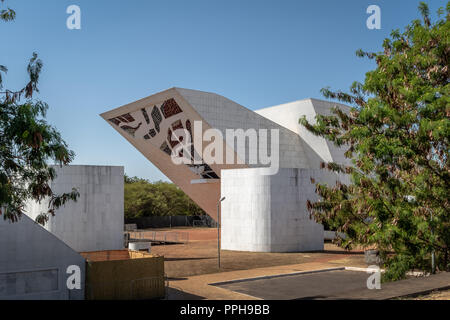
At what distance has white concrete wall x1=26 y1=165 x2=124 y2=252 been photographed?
27031mm

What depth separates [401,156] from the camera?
12.6 metres

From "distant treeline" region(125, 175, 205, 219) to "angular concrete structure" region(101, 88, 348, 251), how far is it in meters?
19.9

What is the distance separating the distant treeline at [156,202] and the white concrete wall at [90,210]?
32995 millimetres

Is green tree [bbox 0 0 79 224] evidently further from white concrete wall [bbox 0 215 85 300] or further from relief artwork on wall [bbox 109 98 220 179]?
relief artwork on wall [bbox 109 98 220 179]

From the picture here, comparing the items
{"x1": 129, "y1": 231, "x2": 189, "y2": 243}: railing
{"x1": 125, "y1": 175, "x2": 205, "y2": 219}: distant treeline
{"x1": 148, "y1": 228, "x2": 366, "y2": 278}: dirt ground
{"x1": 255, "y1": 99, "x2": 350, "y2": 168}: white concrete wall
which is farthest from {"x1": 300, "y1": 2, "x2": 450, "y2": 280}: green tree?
{"x1": 125, "y1": 175, "x2": 205, "y2": 219}: distant treeline

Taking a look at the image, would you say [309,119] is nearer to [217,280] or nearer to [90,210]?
[90,210]

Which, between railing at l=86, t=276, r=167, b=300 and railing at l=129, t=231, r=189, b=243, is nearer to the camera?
railing at l=86, t=276, r=167, b=300

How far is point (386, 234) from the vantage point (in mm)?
12250

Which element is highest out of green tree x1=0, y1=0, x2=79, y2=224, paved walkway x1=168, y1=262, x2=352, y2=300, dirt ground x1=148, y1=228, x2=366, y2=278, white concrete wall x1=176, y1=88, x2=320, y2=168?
white concrete wall x1=176, y1=88, x2=320, y2=168

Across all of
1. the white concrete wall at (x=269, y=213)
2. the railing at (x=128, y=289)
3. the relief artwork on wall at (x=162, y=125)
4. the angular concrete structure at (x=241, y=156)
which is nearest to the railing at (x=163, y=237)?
the angular concrete structure at (x=241, y=156)
